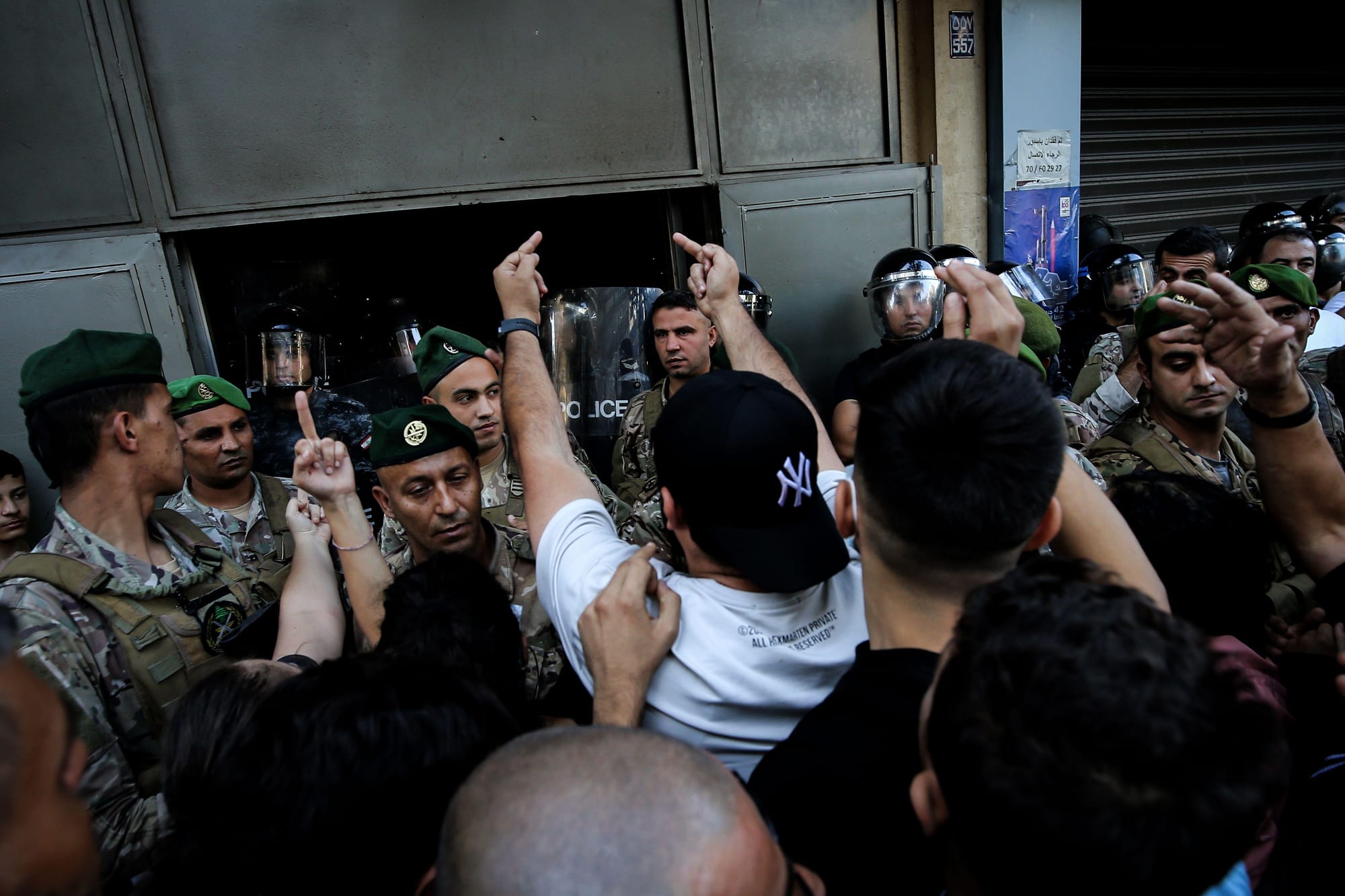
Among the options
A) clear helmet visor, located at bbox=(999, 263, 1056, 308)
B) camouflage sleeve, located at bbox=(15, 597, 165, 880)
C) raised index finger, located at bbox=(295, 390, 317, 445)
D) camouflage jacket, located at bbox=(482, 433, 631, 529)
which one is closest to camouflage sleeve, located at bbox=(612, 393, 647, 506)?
camouflage jacket, located at bbox=(482, 433, 631, 529)

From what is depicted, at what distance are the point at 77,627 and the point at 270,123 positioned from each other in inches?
97.3

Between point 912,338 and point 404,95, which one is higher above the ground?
point 404,95

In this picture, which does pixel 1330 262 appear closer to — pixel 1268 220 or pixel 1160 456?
pixel 1268 220

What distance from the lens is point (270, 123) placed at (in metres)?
3.23

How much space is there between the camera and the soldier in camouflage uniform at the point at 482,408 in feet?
9.64

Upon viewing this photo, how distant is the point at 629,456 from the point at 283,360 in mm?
1841

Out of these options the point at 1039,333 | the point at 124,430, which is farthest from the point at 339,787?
the point at 1039,333

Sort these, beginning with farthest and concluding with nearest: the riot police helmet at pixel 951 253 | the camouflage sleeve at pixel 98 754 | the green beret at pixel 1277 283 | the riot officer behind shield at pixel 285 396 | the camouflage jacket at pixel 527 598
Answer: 1. the riot police helmet at pixel 951 253
2. the riot officer behind shield at pixel 285 396
3. the green beret at pixel 1277 283
4. the camouflage jacket at pixel 527 598
5. the camouflage sleeve at pixel 98 754

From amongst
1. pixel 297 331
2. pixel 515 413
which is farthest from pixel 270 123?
pixel 515 413

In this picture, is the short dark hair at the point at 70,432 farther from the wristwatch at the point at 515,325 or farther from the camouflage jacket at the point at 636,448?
the camouflage jacket at the point at 636,448

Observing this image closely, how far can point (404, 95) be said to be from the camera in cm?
338

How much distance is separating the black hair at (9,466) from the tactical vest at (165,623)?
61.3 inches

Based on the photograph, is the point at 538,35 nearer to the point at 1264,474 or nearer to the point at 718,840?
the point at 1264,474

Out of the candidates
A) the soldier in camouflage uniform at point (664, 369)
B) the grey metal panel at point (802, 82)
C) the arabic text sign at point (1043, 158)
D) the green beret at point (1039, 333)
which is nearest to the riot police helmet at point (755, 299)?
the soldier in camouflage uniform at point (664, 369)
